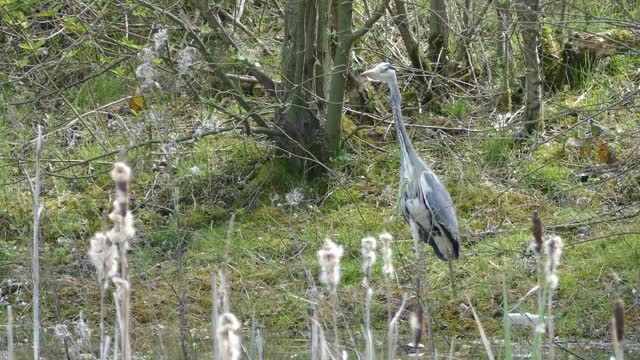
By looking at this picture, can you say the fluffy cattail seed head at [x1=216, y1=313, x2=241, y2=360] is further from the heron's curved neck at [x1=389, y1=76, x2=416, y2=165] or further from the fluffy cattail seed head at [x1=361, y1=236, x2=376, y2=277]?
the heron's curved neck at [x1=389, y1=76, x2=416, y2=165]

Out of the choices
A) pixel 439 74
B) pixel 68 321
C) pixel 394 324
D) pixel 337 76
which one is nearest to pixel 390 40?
pixel 439 74

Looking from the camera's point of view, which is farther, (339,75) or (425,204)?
(339,75)

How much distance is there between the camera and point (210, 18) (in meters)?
7.61

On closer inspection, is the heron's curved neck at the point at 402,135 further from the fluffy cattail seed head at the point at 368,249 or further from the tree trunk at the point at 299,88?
the fluffy cattail seed head at the point at 368,249

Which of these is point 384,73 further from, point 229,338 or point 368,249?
point 229,338

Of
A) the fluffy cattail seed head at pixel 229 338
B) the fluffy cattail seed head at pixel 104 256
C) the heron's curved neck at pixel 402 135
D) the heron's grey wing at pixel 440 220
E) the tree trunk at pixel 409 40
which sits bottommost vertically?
the fluffy cattail seed head at pixel 229 338

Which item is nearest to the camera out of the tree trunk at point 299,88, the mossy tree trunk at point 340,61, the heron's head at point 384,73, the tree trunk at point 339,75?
the heron's head at point 384,73

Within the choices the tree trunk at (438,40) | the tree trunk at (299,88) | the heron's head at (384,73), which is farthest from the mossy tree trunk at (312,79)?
the tree trunk at (438,40)

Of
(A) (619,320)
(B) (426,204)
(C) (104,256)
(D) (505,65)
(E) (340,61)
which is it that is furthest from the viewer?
(D) (505,65)

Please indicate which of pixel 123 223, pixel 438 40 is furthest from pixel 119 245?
pixel 438 40

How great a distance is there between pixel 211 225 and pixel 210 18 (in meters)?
1.52

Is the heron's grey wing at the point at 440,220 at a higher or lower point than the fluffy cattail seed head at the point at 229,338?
higher

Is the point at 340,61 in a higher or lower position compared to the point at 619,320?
higher

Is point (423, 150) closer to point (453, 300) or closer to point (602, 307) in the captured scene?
point (453, 300)
